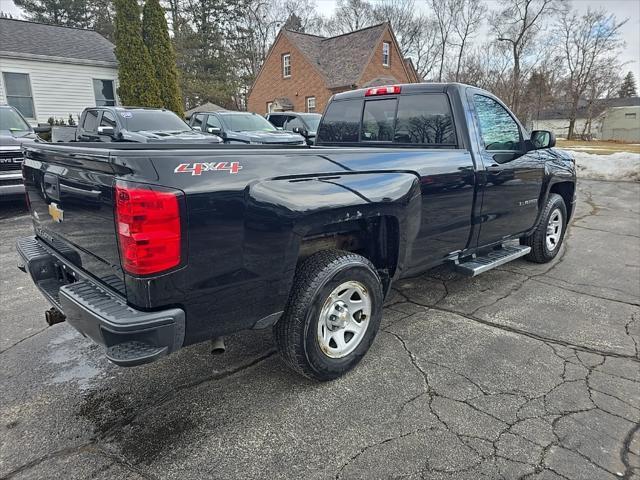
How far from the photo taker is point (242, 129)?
13.1m

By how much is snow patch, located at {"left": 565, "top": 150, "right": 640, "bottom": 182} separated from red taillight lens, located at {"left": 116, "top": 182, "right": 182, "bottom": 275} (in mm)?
14874

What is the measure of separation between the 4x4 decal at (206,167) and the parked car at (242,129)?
33.9 feet

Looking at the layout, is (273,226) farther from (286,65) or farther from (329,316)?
(286,65)

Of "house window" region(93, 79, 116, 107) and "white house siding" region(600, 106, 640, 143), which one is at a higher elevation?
"house window" region(93, 79, 116, 107)

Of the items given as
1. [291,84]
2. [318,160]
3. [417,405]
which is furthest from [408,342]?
[291,84]

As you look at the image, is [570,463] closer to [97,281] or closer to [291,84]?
[97,281]

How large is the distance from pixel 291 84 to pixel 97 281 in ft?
102

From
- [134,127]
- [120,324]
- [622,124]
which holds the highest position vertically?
[134,127]

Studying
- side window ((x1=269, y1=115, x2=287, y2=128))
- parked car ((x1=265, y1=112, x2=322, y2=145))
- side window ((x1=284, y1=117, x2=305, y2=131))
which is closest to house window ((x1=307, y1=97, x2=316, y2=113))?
side window ((x1=269, y1=115, x2=287, y2=128))

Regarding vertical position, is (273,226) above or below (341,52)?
below

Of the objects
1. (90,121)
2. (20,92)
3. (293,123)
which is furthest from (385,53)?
(90,121)

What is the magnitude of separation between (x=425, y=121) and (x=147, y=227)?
2.87 m

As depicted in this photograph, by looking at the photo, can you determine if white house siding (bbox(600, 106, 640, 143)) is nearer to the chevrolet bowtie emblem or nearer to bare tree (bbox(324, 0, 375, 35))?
bare tree (bbox(324, 0, 375, 35))

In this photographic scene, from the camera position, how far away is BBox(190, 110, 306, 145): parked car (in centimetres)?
1246
